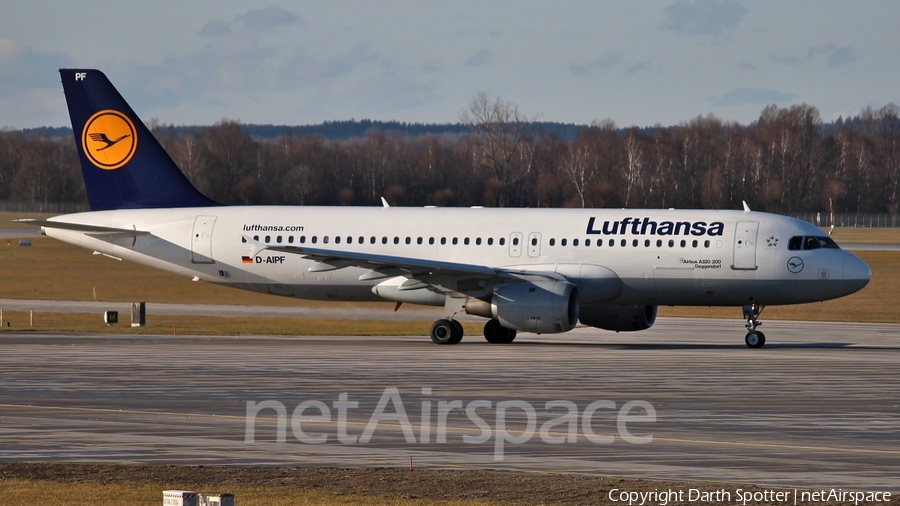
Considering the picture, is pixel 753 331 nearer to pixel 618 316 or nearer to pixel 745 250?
pixel 745 250

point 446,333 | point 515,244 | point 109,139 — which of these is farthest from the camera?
point 109,139

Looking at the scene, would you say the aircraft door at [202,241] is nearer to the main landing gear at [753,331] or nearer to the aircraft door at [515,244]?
the aircraft door at [515,244]

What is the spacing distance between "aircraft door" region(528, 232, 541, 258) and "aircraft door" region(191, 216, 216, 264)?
426 inches

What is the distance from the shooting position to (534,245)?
3772 cm

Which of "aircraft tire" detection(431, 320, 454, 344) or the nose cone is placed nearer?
the nose cone

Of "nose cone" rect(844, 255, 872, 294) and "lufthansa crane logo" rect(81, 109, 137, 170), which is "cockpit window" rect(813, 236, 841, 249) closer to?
"nose cone" rect(844, 255, 872, 294)

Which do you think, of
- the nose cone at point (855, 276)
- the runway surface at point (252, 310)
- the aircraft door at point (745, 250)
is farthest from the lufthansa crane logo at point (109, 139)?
the nose cone at point (855, 276)

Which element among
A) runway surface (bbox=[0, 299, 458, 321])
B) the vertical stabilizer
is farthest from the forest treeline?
the vertical stabilizer

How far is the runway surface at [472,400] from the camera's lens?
15992mm

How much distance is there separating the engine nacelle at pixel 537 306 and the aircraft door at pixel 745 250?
4959mm

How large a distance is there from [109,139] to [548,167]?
293 ft

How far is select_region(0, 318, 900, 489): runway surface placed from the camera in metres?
16.0

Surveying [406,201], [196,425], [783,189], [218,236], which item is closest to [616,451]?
[196,425]

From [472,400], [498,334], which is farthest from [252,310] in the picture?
[472,400]
